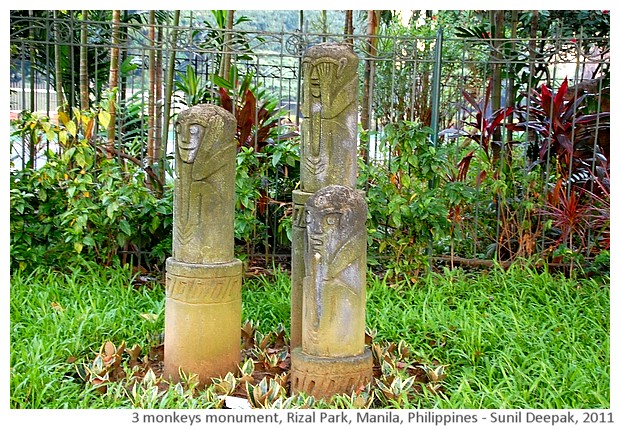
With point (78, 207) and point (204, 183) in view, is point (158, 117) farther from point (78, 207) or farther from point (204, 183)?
point (204, 183)

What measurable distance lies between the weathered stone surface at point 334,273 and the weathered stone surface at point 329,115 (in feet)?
1.36

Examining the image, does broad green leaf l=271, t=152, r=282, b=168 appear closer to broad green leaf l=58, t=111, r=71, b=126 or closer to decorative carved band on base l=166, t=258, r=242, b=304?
broad green leaf l=58, t=111, r=71, b=126

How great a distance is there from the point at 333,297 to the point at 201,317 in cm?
73

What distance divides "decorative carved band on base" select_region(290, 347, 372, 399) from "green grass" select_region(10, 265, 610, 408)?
34cm

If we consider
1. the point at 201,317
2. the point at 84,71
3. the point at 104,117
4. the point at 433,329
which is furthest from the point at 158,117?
the point at 433,329

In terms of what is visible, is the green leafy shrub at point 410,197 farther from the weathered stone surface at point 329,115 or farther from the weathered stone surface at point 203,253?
the weathered stone surface at point 203,253

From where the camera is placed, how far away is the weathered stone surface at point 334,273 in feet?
11.7

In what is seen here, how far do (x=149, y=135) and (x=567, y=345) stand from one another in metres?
3.95

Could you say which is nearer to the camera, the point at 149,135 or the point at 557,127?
the point at 557,127

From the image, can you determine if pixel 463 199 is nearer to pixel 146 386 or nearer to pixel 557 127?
pixel 557 127

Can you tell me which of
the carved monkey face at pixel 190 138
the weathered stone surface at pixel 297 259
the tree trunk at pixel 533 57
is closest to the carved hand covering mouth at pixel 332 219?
the weathered stone surface at pixel 297 259

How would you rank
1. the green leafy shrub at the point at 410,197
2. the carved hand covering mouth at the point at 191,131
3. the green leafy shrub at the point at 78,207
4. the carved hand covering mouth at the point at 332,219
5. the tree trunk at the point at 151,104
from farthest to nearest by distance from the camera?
the tree trunk at the point at 151,104 < the green leafy shrub at the point at 410,197 < the green leafy shrub at the point at 78,207 < the carved hand covering mouth at the point at 191,131 < the carved hand covering mouth at the point at 332,219

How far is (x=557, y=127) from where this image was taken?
595cm
